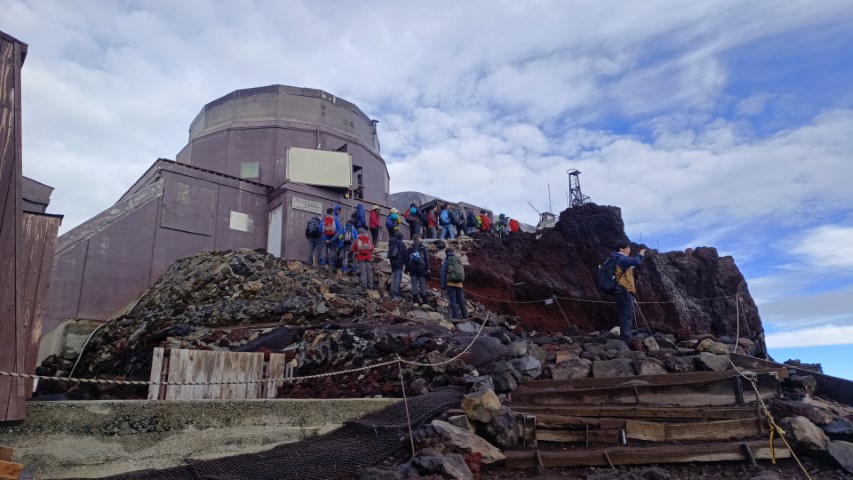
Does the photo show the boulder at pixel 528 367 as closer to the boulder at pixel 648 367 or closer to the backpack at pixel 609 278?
the boulder at pixel 648 367

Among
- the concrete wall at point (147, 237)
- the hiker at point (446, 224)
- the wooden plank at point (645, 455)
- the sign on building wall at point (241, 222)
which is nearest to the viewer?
the wooden plank at point (645, 455)

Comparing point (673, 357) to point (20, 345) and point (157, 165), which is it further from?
point (157, 165)

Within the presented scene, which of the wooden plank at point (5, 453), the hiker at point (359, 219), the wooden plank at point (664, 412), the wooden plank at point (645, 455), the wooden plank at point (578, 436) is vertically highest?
the hiker at point (359, 219)

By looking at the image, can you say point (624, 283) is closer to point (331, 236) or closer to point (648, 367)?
point (648, 367)

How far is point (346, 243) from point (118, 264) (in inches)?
271

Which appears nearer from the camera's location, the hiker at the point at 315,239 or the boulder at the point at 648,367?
the boulder at the point at 648,367

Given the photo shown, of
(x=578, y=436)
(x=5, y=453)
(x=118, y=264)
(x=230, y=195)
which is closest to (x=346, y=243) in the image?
(x=230, y=195)

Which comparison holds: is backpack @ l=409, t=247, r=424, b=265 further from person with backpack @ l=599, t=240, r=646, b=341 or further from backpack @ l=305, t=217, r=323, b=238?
person with backpack @ l=599, t=240, r=646, b=341

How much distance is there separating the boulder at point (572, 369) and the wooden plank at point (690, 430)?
85.3 inches

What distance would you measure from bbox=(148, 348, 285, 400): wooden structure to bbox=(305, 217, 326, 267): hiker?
9809 mm

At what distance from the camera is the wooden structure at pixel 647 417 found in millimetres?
5688

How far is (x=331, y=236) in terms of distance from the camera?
17.3 meters

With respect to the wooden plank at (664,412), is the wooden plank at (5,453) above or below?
above

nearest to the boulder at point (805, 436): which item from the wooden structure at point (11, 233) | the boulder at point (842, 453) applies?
the boulder at point (842, 453)
